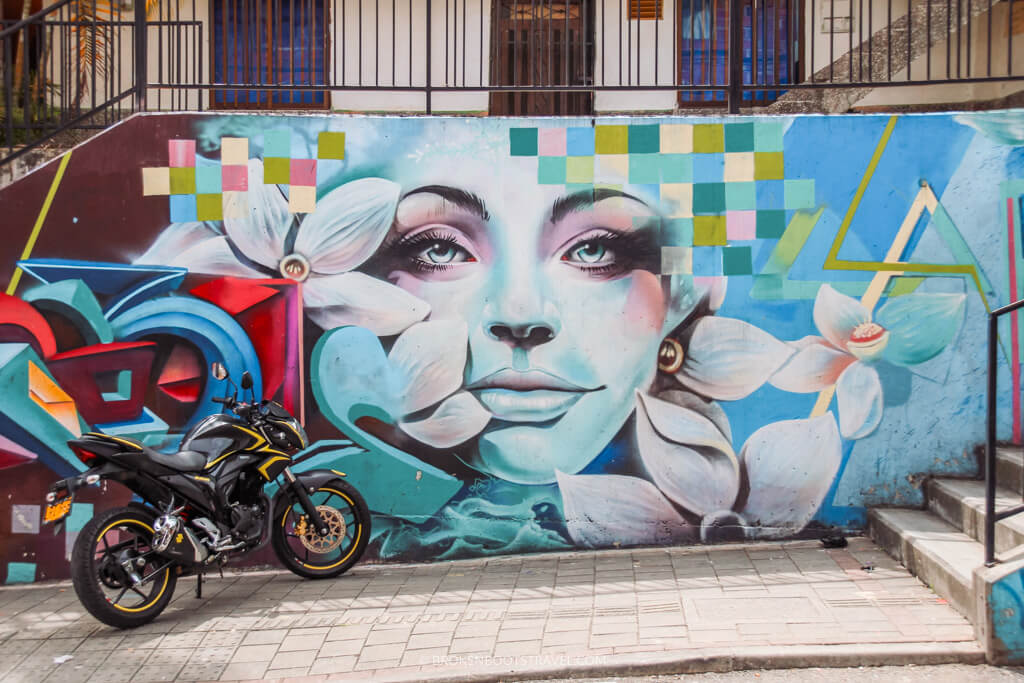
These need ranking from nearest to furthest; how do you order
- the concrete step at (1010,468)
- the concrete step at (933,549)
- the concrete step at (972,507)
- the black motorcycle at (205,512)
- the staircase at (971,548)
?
1. the staircase at (971,548)
2. the concrete step at (933,549)
3. the concrete step at (972,507)
4. the black motorcycle at (205,512)
5. the concrete step at (1010,468)

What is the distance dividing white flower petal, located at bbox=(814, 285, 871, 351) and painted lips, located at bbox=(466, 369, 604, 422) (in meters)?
1.66

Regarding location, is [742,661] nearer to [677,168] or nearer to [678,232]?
[678,232]

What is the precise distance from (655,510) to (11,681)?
13.5ft

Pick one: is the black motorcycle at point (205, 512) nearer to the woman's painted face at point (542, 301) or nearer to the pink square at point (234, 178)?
the woman's painted face at point (542, 301)

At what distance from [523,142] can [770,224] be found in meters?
1.87

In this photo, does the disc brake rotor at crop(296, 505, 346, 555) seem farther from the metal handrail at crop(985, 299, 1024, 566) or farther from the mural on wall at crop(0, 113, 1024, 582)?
the metal handrail at crop(985, 299, 1024, 566)

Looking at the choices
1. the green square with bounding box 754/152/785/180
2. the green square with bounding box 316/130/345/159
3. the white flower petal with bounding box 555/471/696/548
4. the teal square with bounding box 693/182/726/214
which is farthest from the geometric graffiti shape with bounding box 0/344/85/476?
the green square with bounding box 754/152/785/180

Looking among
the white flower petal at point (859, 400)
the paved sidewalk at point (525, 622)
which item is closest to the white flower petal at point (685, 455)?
the paved sidewalk at point (525, 622)

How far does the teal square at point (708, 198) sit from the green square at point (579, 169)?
29.9 inches

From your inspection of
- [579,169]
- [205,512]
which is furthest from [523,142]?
[205,512]

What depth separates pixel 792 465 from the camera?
675 centimetres

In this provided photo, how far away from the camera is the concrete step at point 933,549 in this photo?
511cm

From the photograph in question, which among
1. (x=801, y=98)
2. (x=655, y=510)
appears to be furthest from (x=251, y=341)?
(x=801, y=98)

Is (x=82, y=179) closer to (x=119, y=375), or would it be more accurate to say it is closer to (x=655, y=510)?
(x=119, y=375)
